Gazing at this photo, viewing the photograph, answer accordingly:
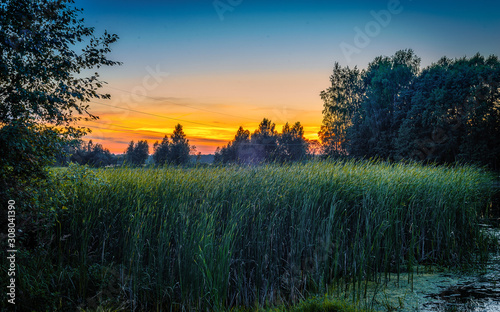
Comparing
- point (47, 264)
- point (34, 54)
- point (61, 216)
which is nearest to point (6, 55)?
point (34, 54)

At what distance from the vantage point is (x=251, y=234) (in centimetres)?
519

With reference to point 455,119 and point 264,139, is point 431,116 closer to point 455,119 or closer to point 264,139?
point 455,119

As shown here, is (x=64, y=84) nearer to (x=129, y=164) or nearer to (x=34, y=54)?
(x=34, y=54)

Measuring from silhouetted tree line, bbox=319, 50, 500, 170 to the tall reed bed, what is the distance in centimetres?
1727

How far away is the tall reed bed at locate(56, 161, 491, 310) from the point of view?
176 inches

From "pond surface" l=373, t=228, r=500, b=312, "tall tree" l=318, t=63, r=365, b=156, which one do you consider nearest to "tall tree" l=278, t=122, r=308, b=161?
"tall tree" l=318, t=63, r=365, b=156

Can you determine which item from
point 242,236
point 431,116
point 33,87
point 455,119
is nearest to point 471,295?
point 242,236

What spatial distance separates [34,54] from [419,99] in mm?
29583

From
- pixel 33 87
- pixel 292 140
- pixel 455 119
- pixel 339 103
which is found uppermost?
pixel 339 103

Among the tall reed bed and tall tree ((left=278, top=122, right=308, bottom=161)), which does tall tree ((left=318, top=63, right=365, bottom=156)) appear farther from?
the tall reed bed

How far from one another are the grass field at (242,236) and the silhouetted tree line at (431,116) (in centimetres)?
1728

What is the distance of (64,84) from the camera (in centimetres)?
534

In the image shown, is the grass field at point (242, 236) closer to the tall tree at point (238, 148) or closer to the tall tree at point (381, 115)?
the tall tree at point (381, 115)

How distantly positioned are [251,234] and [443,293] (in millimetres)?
2732
